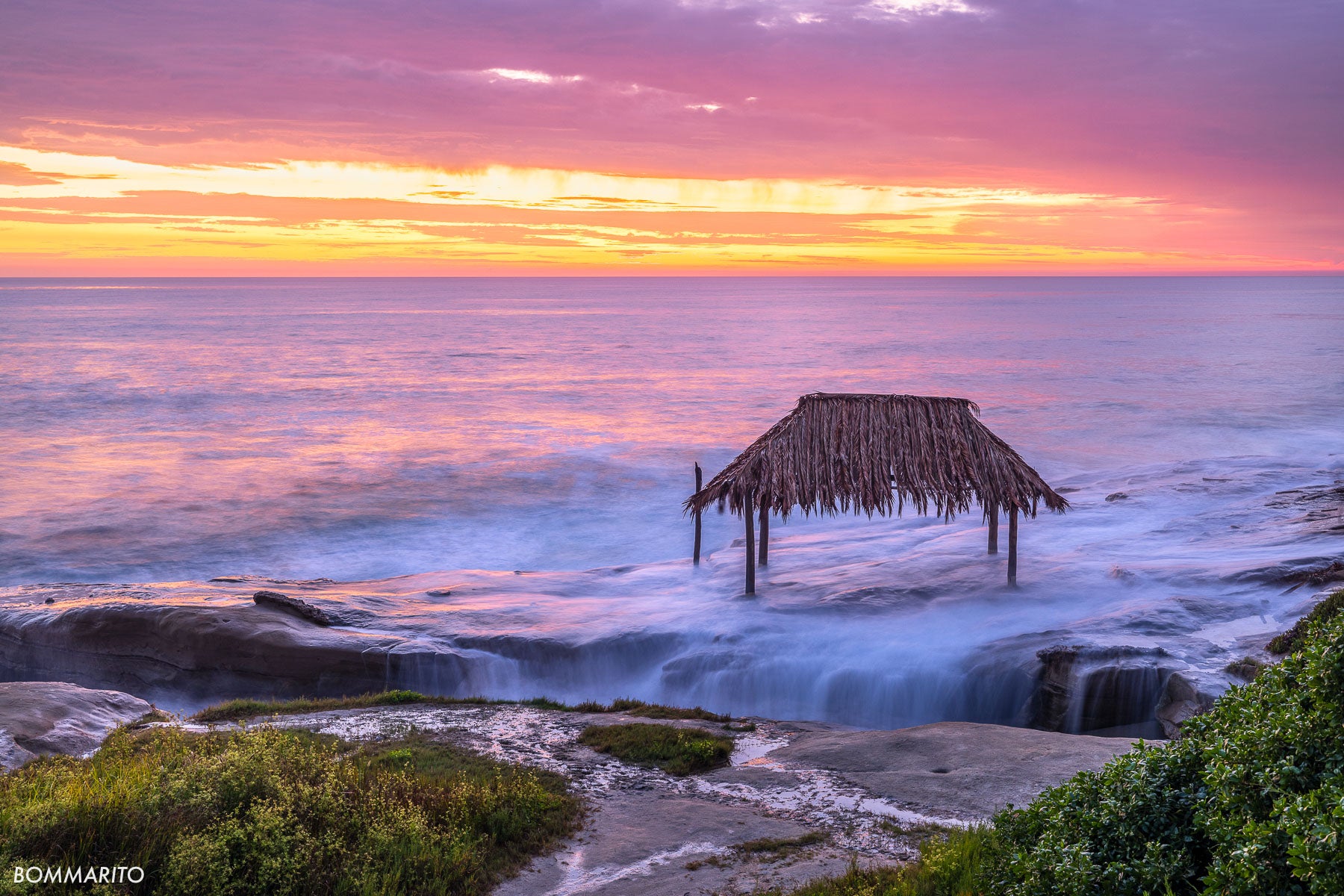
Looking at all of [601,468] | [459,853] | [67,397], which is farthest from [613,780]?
[67,397]

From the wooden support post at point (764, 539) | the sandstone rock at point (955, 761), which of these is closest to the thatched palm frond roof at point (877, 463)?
the wooden support post at point (764, 539)

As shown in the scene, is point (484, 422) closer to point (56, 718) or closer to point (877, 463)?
point (877, 463)

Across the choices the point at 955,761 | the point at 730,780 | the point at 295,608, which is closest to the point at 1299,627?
the point at 955,761

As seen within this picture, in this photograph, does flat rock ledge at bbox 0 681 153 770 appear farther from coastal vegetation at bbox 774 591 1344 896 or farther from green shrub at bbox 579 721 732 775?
coastal vegetation at bbox 774 591 1344 896

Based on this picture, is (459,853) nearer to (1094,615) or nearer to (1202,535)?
(1094,615)

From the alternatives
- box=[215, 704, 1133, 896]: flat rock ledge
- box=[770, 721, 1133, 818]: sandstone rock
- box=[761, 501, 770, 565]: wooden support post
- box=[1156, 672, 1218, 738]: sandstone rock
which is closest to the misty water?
box=[761, 501, 770, 565]: wooden support post

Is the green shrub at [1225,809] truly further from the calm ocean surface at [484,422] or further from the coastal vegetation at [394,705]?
the calm ocean surface at [484,422]

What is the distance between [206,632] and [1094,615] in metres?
17.1

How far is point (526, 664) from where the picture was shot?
18984 mm

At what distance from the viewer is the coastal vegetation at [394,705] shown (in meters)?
14.9

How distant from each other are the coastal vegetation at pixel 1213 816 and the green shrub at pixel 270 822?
3.79 meters

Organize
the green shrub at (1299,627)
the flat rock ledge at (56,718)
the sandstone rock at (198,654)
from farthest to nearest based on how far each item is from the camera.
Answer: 1. the sandstone rock at (198,654)
2. the green shrub at (1299,627)
3. the flat rock ledge at (56,718)

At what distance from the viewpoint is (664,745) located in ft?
42.0

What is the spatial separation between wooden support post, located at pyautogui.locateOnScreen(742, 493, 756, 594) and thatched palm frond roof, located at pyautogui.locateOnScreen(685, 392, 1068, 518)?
5.1 inches
